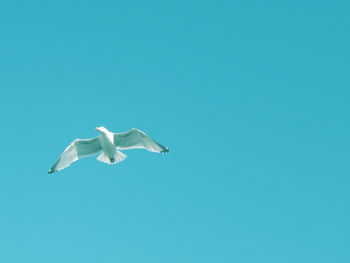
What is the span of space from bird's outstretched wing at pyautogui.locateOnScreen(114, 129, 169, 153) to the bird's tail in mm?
354

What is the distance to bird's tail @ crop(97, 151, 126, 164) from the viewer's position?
2514cm

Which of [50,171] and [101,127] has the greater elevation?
[101,127]

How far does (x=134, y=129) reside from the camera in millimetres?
24922

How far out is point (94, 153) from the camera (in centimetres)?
2572

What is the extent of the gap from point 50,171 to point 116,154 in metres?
Answer: 3.42

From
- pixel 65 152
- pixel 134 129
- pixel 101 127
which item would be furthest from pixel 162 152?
pixel 65 152

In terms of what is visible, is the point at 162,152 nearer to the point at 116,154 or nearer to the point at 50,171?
the point at 116,154

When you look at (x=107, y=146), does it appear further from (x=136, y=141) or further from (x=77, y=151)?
(x=77, y=151)

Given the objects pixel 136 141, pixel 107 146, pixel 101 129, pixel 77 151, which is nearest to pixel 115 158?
pixel 107 146

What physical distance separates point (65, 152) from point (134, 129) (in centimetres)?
379

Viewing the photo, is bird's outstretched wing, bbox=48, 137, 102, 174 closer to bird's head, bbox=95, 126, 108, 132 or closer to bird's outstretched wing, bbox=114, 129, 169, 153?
bird's head, bbox=95, 126, 108, 132

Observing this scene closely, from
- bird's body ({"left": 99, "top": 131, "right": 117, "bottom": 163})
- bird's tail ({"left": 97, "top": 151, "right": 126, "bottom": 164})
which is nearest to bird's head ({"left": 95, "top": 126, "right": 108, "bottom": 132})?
bird's body ({"left": 99, "top": 131, "right": 117, "bottom": 163})

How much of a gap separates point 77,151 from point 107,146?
1807mm

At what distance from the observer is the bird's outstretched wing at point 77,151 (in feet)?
83.7
